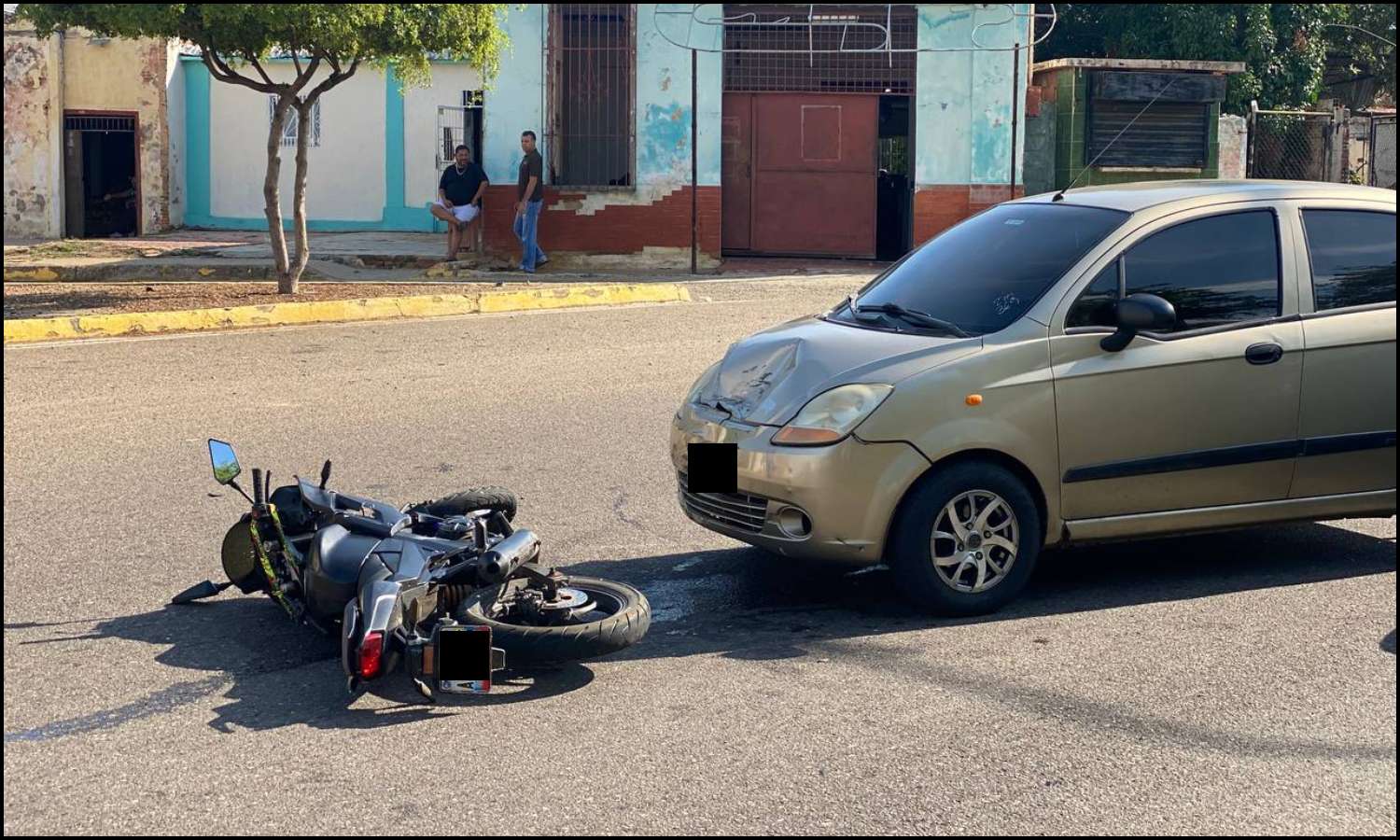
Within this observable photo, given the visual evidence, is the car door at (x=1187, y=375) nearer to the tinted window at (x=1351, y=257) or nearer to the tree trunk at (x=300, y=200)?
the tinted window at (x=1351, y=257)

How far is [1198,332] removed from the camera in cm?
650

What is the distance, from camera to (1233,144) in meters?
24.5

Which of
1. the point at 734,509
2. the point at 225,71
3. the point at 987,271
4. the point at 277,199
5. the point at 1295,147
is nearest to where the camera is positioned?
the point at 734,509

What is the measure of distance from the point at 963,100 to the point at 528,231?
6519 millimetres

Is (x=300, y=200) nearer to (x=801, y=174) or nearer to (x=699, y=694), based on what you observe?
(x=801, y=174)

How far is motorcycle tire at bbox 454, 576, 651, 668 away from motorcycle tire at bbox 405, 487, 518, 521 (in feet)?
2.75

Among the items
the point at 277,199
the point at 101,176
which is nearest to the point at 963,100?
the point at 277,199

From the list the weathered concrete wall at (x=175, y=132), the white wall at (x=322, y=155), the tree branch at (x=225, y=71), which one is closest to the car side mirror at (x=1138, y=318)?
the tree branch at (x=225, y=71)

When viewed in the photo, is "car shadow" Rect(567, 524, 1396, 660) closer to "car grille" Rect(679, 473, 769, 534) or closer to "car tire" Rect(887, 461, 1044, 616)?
"car tire" Rect(887, 461, 1044, 616)

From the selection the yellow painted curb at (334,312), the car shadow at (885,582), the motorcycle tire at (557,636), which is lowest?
the car shadow at (885,582)

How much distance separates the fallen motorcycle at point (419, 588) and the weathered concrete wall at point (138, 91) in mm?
24676

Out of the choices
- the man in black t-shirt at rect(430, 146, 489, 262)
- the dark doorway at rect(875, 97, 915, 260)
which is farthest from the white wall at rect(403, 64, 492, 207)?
the dark doorway at rect(875, 97, 915, 260)

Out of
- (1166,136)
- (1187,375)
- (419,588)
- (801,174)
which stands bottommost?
(419,588)

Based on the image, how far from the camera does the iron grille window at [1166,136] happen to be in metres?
24.2
